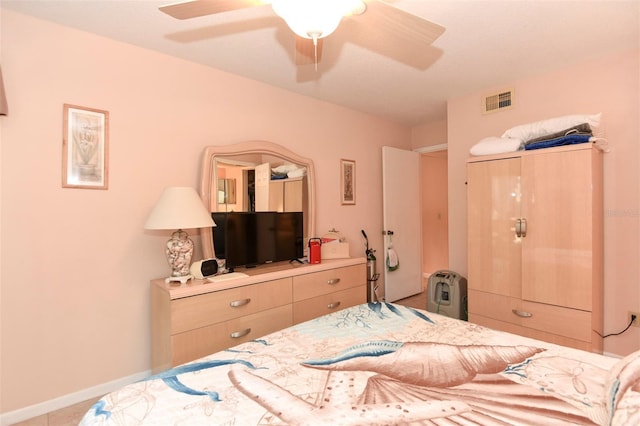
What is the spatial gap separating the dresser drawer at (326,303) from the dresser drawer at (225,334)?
0.35 feet

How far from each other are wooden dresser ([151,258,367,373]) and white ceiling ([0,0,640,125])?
1.73 m

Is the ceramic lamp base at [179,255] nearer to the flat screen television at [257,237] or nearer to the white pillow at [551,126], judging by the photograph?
the flat screen television at [257,237]

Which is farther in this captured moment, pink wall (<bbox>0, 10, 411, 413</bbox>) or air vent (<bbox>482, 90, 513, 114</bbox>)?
air vent (<bbox>482, 90, 513, 114</bbox>)

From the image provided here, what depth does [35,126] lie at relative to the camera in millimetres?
2062

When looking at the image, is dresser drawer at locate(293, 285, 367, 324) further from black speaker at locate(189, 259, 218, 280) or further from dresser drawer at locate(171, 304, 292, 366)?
black speaker at locate(189, 259, 218, 280)

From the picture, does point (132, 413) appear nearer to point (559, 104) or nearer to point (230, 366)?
point (230, 366)

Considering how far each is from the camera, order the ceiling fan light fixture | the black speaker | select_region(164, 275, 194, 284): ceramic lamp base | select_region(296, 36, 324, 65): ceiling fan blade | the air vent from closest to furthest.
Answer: the ceiling fan light fixture
select_region(296, 36, 324, 65): ceiling fan blade
select_region(164, 275, 194, 284): ceramic lamp base
the black speaker
the air vent

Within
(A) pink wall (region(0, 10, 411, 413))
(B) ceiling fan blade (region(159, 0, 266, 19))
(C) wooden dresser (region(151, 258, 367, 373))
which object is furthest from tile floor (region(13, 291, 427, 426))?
(B) ceiling fan blade (region(159, 0, 266, 19))

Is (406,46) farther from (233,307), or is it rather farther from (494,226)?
(233,307)

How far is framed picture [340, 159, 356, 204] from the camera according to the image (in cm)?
386

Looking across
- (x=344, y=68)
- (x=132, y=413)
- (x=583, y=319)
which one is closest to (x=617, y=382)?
(x=132, y=413)

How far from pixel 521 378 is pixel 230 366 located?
3.62 feet

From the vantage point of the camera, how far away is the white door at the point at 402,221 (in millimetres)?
4266

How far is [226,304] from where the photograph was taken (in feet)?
7.59
